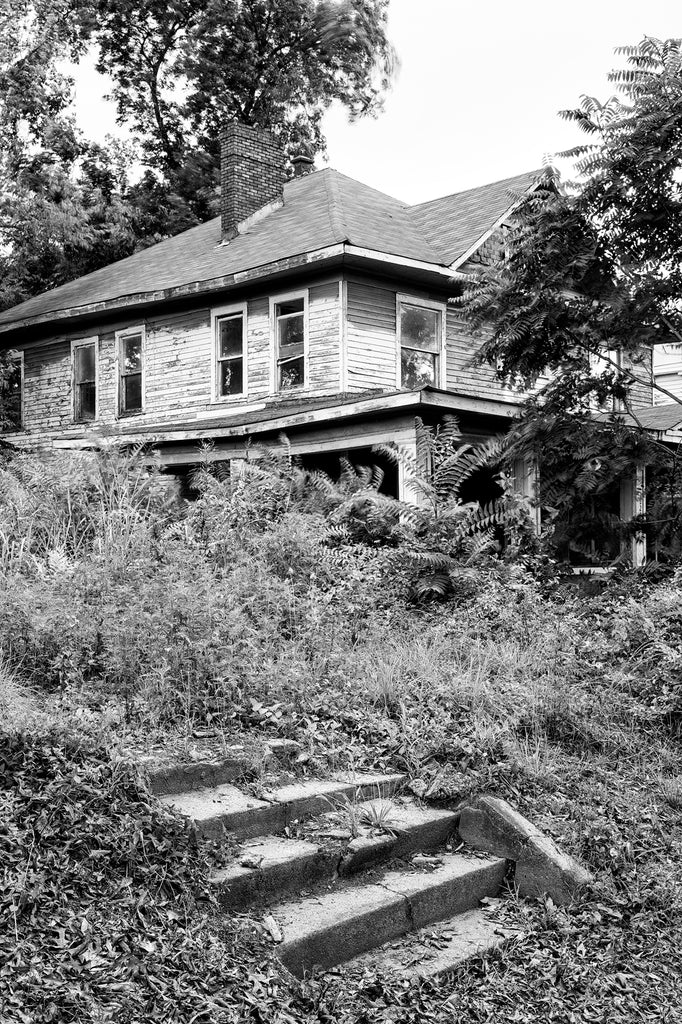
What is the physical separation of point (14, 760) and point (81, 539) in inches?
153

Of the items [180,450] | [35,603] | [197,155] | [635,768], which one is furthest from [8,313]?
[635,768]

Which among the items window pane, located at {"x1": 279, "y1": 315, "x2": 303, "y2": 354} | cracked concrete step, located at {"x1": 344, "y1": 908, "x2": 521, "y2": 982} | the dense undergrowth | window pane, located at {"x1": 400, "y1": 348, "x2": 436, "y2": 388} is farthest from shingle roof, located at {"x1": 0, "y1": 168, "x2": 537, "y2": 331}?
cracked concrete step, located at {"x1": 344, "y1": 908, "x2": 521, "y2": 982}

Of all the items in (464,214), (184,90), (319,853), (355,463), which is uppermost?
(184,90)

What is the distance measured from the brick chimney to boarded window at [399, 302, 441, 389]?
4.69 m

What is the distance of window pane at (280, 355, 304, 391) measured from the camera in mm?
15164

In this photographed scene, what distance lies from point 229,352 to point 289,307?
1.58 metres

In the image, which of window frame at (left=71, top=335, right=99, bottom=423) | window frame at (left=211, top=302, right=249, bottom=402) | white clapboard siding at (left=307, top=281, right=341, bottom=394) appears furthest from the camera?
window frame at (left=71, top=335, right=99, bottom=423)

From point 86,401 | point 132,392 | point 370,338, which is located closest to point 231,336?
point 132,392

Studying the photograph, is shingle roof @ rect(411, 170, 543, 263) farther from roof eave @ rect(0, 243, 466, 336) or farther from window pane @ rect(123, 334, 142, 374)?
window pane @ rect(123, 334, 142, 374)

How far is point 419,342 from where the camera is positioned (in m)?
15.6

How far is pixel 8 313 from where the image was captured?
806 inches

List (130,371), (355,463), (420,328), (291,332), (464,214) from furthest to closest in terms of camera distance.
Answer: (130,371) → (464,214) → (420,328) → (291,332) → (355,463)

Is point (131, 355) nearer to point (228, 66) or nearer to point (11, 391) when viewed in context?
point (11, 391)

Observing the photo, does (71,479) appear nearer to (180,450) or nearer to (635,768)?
(635,768)
